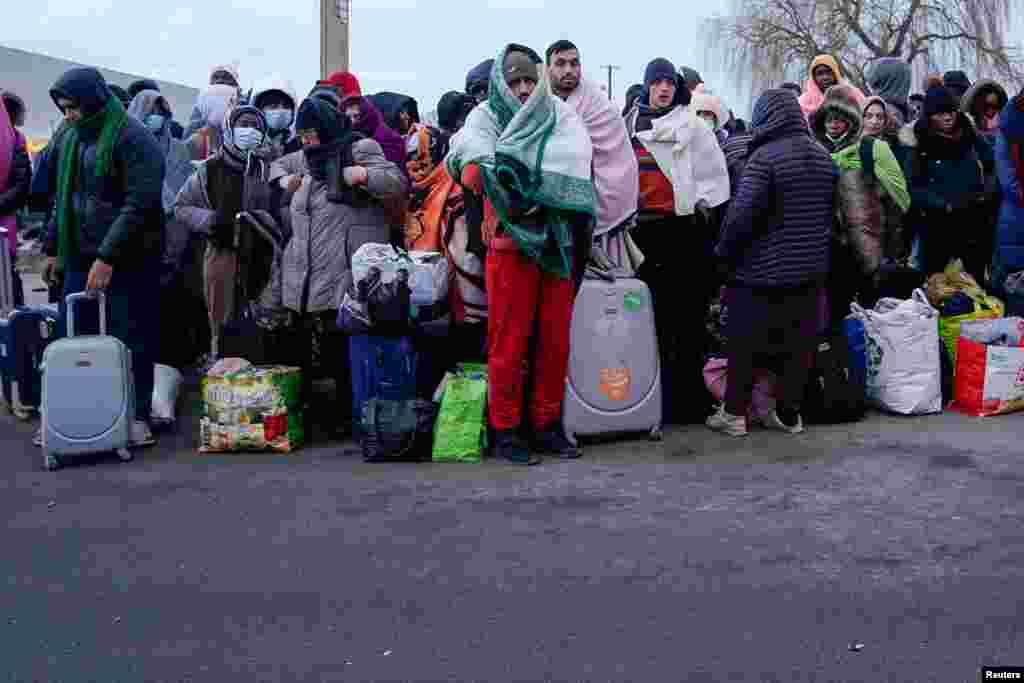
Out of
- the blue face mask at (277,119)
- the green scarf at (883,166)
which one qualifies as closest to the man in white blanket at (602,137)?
the green scarf at (883,166)

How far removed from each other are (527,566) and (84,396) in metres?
2.70

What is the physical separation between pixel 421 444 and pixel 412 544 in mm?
1293

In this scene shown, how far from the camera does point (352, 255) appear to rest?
577 centimetres

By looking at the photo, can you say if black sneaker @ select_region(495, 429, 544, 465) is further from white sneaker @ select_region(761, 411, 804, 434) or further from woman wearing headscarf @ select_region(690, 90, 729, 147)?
woman wearing headscarf @ select_region(690, 90, 729, 147)

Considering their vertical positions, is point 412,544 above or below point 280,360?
below

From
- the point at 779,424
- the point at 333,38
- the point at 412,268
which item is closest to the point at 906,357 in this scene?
the point at 779,424

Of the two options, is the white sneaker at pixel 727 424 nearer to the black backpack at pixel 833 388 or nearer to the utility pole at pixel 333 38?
the black backpack at pixel 833 388

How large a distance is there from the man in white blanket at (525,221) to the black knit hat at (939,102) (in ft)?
9.48

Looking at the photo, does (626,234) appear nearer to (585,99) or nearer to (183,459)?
(585,99)

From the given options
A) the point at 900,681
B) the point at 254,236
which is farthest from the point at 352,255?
the point at 900,681

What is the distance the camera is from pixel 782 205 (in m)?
5.57

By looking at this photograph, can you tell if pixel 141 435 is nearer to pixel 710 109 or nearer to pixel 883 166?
pixel 710 109

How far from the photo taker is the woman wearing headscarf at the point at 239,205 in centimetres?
605

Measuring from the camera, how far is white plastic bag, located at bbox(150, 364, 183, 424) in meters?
6.22
